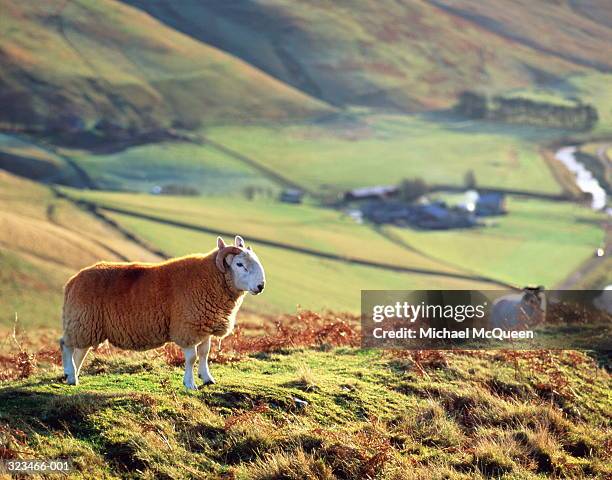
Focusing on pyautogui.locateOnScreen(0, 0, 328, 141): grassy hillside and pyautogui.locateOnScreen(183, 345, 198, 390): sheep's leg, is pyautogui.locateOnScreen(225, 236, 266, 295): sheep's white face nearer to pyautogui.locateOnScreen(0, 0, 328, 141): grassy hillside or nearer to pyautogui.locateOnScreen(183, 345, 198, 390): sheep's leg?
pyautogui.locateOnScreen(183, 345, 198, 390): sheep's leg

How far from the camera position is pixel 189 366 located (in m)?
12.6

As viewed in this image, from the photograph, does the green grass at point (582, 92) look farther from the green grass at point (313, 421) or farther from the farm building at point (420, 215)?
the green grass at point (313, 421)

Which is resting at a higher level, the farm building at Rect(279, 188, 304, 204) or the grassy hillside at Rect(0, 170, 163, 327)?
the farm building at Rect(279, 188, 304, 204)

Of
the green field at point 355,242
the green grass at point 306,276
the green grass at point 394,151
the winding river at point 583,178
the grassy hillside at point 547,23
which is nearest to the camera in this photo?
the green grass at point 306,276

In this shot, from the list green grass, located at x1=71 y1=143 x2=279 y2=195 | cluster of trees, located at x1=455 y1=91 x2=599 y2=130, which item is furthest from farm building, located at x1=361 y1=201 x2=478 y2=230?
cluster of trees, located at x1=455 y1=91 x2=599 y2=130

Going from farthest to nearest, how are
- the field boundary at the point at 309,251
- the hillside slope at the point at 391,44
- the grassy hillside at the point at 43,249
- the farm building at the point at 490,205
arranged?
the hillside slope at the point at 391,44
the farm building at the point at 490,205
the field boundary at the point at 309,251
the grassy hillside at the point at 43,249

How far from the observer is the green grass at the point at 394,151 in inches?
4289

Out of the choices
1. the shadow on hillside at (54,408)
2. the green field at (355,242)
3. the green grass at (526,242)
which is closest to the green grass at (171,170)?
the green field at (355,242)

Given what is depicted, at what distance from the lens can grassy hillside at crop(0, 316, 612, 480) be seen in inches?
427

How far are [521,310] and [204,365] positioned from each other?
29.5ft

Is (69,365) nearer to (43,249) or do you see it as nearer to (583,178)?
(43,249)

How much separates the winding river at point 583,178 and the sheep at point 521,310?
8200cm

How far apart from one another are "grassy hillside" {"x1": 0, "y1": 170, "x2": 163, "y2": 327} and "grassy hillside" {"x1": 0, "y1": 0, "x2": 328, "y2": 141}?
3616 cm

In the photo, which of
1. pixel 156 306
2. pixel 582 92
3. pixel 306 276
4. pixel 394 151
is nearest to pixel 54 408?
pixel 156 306
